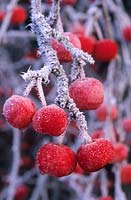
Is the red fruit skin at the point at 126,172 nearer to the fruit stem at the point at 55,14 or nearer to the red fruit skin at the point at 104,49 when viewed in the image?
the red fruit skin at the point at 104,49

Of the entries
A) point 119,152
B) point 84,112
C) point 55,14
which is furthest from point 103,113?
point 55,14

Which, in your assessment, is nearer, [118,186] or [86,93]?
[86,93]

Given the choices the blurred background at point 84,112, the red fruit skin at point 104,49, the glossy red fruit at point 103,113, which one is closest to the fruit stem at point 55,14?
the blurred background at point 84,112

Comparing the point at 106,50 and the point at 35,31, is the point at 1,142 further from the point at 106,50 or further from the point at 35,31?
the point at 35,31

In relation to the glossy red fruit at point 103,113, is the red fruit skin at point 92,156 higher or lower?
higher

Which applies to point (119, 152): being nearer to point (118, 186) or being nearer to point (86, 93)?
point (118, 186)
